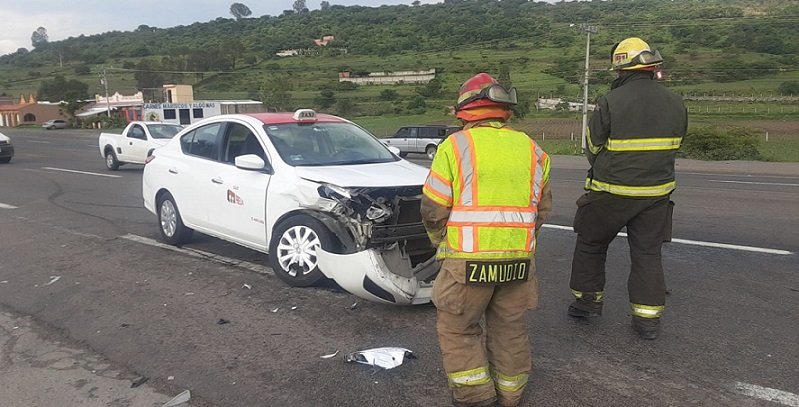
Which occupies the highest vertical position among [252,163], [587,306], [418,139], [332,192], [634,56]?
[634,56]

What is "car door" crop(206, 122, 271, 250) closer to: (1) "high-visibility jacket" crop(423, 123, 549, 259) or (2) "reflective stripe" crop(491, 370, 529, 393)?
(1) "high-visibility jacket" crop(423, 123, 549, 259)

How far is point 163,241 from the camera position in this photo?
7562 millimetres

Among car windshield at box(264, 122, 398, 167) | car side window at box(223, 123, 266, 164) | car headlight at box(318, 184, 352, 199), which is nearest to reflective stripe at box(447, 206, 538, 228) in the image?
car headlight at box(318, 184, 352, 199)

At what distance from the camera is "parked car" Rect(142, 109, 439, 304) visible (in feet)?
16.2

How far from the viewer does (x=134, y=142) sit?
16.9 metres

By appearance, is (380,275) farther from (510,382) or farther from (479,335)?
(510,382)

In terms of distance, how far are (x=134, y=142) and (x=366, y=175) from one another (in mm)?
13388

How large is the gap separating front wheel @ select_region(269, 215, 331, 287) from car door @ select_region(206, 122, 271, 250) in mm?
314

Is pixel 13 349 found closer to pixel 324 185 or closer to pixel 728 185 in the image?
pixel 324 185

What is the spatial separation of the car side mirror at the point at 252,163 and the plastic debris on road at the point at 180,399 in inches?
103

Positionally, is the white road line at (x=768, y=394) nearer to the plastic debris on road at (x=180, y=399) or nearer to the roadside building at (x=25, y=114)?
the plastic debris on road at (x=180, y=399)

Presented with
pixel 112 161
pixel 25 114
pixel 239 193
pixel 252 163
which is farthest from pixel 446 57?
pixel 252 163

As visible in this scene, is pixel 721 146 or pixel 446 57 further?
pixel 446 57

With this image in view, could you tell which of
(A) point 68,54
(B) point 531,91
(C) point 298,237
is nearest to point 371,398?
(C) point 298,237
